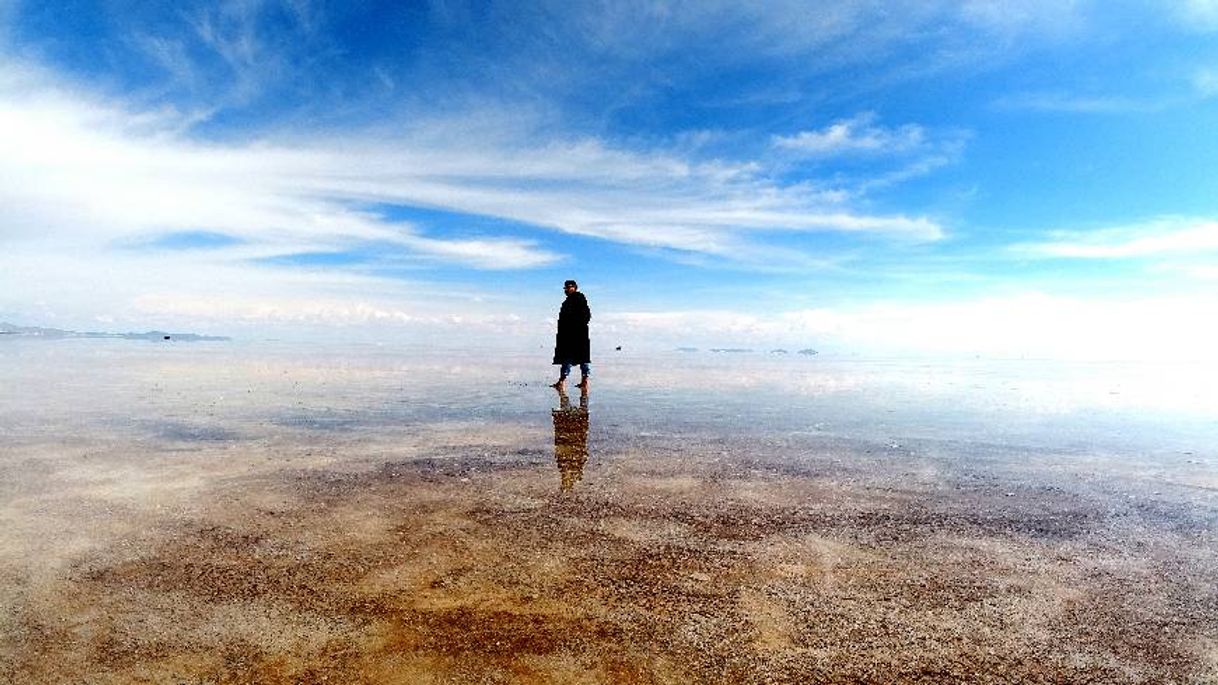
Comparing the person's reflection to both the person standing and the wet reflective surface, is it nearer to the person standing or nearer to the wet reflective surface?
the wet reflective surface

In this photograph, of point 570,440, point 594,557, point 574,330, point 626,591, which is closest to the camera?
point 626,591

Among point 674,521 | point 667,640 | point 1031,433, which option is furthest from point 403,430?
point 1031,433

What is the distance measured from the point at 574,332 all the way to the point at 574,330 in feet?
0.18

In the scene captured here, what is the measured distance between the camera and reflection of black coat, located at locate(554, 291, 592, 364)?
18.0 meters

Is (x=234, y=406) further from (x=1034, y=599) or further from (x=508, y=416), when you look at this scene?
(x=1034, y=599)

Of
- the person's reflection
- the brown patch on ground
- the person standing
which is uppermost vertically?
the person standing

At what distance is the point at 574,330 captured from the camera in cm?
1820

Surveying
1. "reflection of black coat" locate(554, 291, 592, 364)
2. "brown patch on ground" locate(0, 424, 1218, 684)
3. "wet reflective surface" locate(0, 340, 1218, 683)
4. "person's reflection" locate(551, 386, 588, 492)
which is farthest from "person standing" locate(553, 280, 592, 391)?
"brown patch on ground" locate(0, 424, 1218, 684)

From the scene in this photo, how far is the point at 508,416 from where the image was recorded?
47.0 feet

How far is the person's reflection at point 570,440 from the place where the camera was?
8640mm

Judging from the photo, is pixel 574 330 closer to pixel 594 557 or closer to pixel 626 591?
pixel 594 557

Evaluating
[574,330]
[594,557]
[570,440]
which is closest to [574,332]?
[574,330]

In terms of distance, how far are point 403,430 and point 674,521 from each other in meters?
7.04

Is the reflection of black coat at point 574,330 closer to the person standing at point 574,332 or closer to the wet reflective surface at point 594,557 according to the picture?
the person standing at point 574,332
